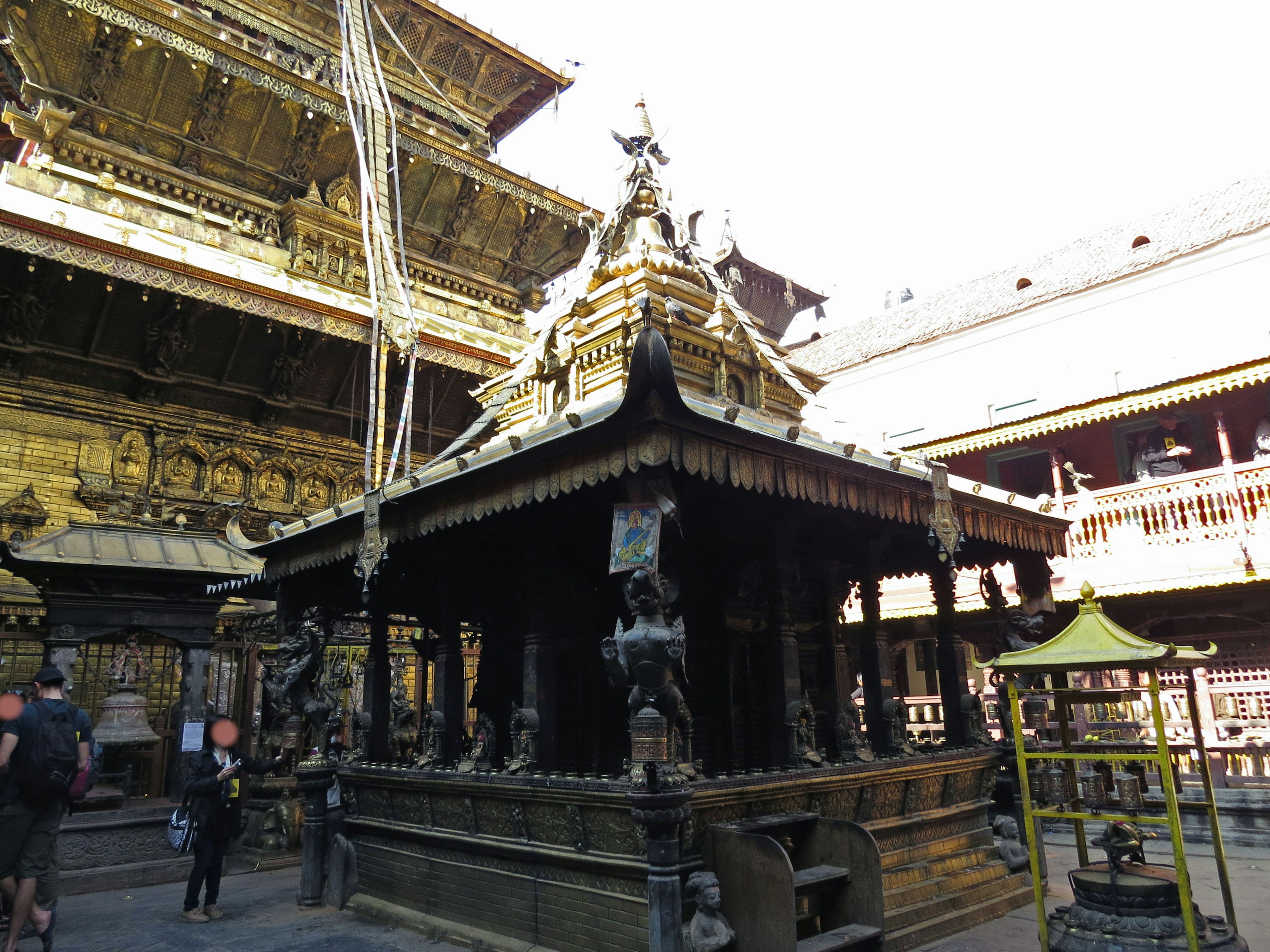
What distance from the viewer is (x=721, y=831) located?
5871 millimetres

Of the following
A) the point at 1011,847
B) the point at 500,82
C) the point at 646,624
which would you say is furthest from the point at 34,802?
the point at 500,82

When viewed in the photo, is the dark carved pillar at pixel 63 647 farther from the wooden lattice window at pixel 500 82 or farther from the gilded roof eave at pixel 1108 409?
the wooden lattice window at pixel 500 82

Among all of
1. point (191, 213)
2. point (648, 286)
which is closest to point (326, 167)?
point (191, 213)

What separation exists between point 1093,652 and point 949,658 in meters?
4.55

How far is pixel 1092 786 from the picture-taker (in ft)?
18.1

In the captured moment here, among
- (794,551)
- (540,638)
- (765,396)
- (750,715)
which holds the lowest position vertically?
(750,715)

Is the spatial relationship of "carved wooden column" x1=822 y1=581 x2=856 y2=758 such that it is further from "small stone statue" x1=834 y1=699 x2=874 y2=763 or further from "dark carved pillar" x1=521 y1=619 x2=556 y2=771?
"dark carved pillar" x1=521 y1=619 x2=556 y2=771

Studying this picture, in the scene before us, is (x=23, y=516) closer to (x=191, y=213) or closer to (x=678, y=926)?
(x=191, y=213)

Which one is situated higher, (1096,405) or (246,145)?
(246,145)

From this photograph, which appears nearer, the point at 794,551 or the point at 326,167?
the point at 794,551

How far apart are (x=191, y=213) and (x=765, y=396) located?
41.8 feet

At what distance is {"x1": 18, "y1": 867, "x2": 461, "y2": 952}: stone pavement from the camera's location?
7105 millimetres

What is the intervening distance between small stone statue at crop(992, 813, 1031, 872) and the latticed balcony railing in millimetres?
7494

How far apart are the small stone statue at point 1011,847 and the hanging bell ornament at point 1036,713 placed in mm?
1089
